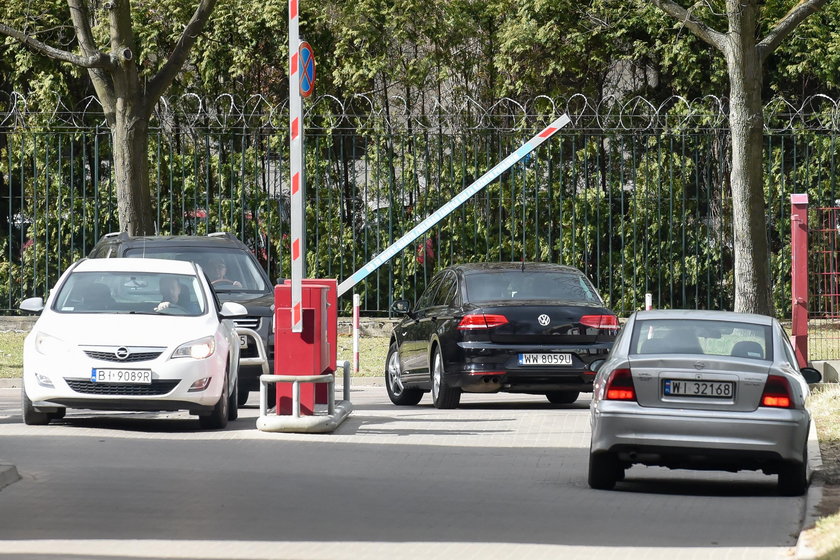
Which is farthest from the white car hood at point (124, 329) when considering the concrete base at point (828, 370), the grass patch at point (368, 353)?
the concrete base at point (828, 370)

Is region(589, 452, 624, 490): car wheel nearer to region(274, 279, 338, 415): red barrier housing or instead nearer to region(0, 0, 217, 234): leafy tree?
region(274, 279, 338, 415): red barrier housing

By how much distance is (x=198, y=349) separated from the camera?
574 inches

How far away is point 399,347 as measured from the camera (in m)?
18.6

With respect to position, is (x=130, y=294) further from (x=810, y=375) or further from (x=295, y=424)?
(x=810, y=375)

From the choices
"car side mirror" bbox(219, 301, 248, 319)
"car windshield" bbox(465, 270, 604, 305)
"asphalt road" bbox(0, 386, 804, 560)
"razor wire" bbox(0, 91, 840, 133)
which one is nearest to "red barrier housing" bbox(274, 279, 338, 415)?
"asphalt road" bbox(0, 386, 804, 560)

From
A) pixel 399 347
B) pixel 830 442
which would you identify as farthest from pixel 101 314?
pixel 830 442

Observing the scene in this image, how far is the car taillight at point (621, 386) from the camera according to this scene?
1102cm

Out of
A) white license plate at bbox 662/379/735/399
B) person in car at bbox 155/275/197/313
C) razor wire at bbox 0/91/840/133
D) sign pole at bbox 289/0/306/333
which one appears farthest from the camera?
razor wire at bbox 0/91/840/133

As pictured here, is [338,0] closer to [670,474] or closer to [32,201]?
[32,201]

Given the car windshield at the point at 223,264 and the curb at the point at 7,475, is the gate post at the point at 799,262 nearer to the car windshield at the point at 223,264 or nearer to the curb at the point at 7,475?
the car windshield at the point at 223,264

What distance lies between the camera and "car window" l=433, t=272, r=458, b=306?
695 inches

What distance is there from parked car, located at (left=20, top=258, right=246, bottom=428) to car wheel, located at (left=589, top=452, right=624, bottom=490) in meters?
4.42

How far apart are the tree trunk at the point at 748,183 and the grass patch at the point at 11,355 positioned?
30.1 feet

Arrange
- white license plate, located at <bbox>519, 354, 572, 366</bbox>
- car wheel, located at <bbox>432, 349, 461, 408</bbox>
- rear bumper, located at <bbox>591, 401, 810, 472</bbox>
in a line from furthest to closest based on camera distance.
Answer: car wheel, located at <bbox>432, 349, 461, 408</bbox> → white license plate, located at <bbox>519, 354, 572, 366</bbox> → rear bumper, located at <bbox>591, 401, 810, 472</bbox>
